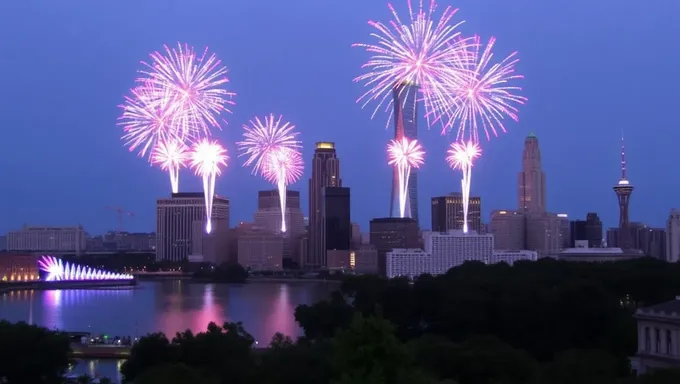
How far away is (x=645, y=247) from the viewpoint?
10750cm

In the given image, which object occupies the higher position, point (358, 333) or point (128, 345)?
point (358, 333)

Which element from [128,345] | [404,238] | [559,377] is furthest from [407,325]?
[404,238]

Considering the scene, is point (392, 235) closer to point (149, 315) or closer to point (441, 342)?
point (149, 315)

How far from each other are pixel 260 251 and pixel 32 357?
95.9 m

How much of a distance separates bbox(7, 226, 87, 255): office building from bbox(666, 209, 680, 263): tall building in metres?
85.0

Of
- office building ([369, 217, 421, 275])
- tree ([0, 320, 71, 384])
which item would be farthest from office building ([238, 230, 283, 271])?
tree ([0, 320, 71, 384])

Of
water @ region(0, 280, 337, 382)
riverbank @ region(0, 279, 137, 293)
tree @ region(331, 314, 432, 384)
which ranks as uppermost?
tree @ region(331, 314, 432, 384)

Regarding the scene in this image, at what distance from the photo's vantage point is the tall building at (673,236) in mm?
88562

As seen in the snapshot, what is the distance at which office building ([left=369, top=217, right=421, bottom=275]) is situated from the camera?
94.9m

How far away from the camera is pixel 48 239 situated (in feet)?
477

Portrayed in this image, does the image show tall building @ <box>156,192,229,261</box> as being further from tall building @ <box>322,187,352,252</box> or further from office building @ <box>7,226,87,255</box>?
office building @ <box>7,226,87,255</box>

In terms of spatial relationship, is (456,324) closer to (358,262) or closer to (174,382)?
(174,382)

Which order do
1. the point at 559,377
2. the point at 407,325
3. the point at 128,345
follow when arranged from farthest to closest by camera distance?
the point at 128,345 → the point at 407,325 → the point at 559,377

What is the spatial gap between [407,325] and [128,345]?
346 inches
